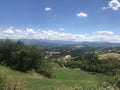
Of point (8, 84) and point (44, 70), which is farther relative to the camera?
point (44, 70)

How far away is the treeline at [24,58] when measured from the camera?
5034 centimetres

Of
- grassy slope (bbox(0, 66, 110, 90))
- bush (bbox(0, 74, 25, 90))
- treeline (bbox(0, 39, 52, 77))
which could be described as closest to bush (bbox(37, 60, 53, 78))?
treeline (bbox(0, 39, 52, 77))

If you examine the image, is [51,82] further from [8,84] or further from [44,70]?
[44,70]

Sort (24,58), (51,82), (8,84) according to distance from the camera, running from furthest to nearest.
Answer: (24,58) < (51,82) < (8,84)

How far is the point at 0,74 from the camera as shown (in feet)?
36.8

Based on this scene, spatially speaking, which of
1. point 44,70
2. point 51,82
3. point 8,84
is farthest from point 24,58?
point 8,84

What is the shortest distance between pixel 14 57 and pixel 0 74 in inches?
1635

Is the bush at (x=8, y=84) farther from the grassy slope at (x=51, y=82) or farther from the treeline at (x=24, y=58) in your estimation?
the treeline at (x=24, y=58)

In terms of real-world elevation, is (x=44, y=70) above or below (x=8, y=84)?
below

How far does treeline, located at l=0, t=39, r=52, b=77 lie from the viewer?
50.3 metres

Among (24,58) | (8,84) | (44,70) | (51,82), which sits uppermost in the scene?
(8,84)

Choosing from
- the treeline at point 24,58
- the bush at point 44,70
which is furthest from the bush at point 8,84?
the bush at point 44,70

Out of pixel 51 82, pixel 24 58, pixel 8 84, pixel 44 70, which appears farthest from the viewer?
pixel 44 70

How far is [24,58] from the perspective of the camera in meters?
51.5
